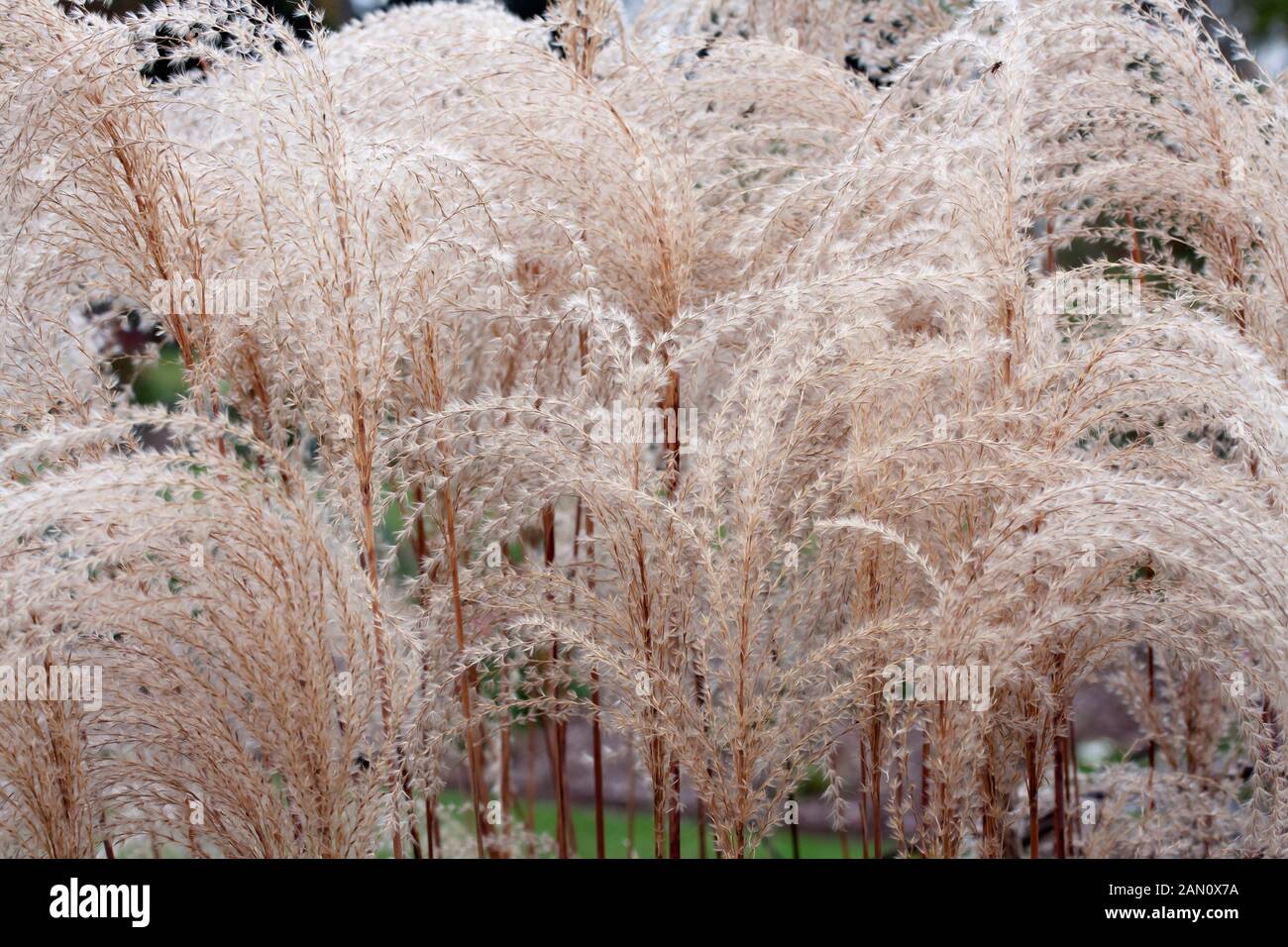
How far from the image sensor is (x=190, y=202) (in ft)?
6.58

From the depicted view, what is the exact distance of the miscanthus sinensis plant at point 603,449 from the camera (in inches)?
68.6

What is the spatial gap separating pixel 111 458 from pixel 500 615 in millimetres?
776

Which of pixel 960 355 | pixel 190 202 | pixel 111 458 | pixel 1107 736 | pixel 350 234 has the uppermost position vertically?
pixel 190 202

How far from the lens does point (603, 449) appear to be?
182 cm

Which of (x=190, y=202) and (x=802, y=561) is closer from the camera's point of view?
(x=190, y=202)

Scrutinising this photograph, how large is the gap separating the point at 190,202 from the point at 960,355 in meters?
1.41

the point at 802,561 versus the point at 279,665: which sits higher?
the point at 802,561

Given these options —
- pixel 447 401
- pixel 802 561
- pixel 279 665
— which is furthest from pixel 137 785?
pixel 802 561

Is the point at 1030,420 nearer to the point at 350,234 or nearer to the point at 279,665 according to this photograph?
the point at 350,234

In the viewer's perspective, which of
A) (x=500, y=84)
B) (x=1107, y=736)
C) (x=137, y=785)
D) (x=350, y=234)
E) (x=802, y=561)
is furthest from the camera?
(x=1107, y=736)

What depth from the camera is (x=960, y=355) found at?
5.92 ft

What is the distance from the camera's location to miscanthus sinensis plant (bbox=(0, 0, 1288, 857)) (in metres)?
1.74

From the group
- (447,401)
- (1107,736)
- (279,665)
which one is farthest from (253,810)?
(1107,736)

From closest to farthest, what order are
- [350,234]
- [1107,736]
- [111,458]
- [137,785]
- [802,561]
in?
[111,458]
[350,234]
[137,785]
[802,561]
[1107,736]
